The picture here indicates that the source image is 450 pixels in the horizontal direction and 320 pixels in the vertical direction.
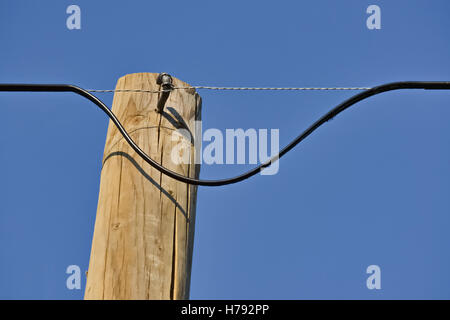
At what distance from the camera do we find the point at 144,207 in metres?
3.24

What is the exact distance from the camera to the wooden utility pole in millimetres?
3121

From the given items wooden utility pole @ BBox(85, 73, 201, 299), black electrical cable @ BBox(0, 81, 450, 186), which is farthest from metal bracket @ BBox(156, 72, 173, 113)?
black electrical cable @ BBox(0, 81, 450, 186)

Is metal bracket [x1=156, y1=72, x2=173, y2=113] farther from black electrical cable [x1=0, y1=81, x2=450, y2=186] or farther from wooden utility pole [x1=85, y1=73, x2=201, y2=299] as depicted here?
black electrical cable [x1=0, y1=81, x2=450, y2=186]

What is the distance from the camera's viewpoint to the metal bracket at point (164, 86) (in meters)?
3.47

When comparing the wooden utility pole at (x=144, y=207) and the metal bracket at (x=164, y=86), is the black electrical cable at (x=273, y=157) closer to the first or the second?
the wooden utility pole at (x=144, y=207)

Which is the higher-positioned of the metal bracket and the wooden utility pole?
the metal bracket

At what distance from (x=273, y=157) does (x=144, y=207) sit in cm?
58

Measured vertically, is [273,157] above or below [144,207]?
above

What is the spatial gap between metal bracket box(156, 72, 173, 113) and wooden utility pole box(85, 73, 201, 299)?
3cm

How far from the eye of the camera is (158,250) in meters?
3.17
